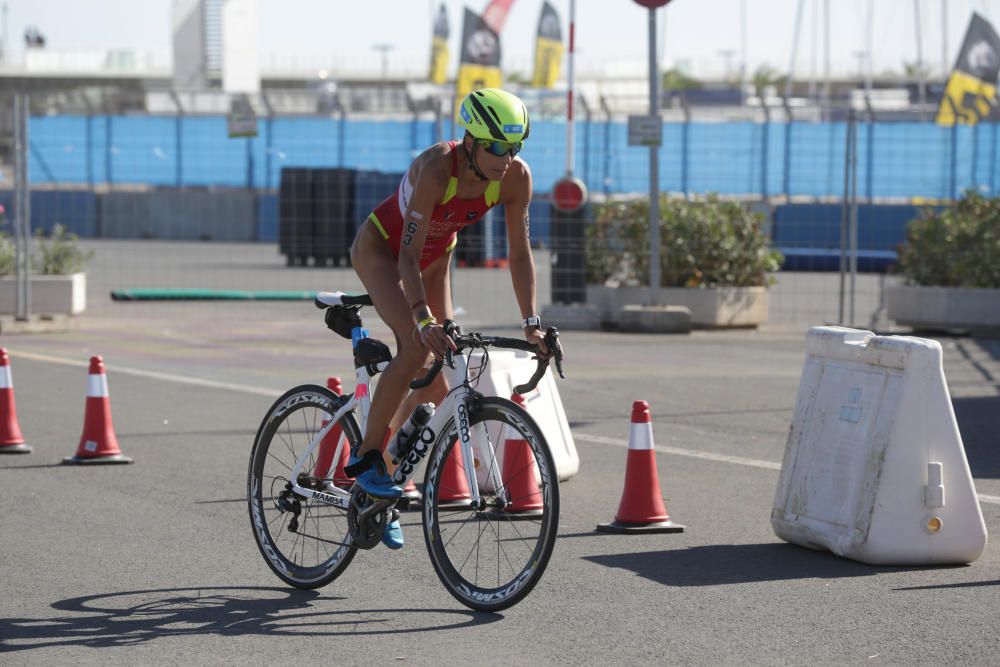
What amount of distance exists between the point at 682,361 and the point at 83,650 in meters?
10.4

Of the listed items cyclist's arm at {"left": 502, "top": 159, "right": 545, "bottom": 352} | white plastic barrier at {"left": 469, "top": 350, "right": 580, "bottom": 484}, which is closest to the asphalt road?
white plastic barrier at {"left": 469, "top": 350, "right": 580, "bottom": 484}

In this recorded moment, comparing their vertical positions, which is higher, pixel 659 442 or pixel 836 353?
pixel 836 353

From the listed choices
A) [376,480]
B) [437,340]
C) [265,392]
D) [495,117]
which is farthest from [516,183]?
[265,392]

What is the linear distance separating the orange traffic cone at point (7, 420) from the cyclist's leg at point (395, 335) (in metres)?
4.23

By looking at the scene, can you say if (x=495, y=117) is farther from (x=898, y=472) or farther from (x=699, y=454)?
(x=699, y=454)

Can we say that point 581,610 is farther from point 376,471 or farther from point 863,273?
point 863,273

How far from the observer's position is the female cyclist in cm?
602

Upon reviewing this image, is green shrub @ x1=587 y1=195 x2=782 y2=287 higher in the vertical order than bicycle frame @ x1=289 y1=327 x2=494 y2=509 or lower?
higher

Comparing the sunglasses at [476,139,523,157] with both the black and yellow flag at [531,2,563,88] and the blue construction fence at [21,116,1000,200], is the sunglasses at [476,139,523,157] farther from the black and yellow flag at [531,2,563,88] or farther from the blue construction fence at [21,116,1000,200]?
the black and yellow flag at [531,2,563,88]

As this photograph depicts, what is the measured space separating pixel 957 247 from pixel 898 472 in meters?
11.9

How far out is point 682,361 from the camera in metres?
15.3

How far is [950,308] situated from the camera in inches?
696

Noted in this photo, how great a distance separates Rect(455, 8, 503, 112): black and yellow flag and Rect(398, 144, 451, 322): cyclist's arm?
25912mm

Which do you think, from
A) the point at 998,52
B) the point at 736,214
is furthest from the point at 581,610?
the point at 998,52
